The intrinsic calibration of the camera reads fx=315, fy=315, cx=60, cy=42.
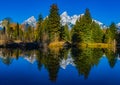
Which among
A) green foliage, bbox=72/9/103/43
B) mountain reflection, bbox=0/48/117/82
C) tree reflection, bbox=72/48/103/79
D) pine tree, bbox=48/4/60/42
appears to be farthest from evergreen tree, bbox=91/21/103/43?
tree reflection, bbox=72/48/103/79

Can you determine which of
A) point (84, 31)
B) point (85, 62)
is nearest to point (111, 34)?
point (84, 31)

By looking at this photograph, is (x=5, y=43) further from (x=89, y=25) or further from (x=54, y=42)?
(x=89, y=25)

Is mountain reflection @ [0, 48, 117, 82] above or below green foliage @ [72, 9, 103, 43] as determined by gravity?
below

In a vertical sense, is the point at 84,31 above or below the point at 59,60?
above

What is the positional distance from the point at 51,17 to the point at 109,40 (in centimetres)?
3597

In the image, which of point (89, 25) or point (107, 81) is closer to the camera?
point (107, 81)

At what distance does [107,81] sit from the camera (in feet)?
72.7

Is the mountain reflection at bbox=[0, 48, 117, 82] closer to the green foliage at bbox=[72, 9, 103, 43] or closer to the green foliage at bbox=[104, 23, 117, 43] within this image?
the green foliage at bbox=[72, 9, 103, 43]

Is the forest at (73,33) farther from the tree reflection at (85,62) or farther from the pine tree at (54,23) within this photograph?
the tree reflection at (85,62)

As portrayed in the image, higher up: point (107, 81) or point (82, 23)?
point (82, 23)

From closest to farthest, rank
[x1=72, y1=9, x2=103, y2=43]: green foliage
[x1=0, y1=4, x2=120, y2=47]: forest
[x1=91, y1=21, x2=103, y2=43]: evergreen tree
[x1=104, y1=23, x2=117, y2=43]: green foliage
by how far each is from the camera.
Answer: [x1=0, y1=4, x2=120, y2=47]: forest, [x1=72, y1=9, x2=103, y2=43]: green foliage, [x1=91, y1=21, x2=103, y2=43]: evergreen tree, [x1=104, y1=23, x2=117, y2=43]: green foliage

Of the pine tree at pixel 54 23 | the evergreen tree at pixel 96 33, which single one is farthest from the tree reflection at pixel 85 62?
the evergreen tree at pixel 96 33

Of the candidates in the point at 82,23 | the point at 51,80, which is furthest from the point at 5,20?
the point at 51,80

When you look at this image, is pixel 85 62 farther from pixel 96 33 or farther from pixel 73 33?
pixel 96 33
